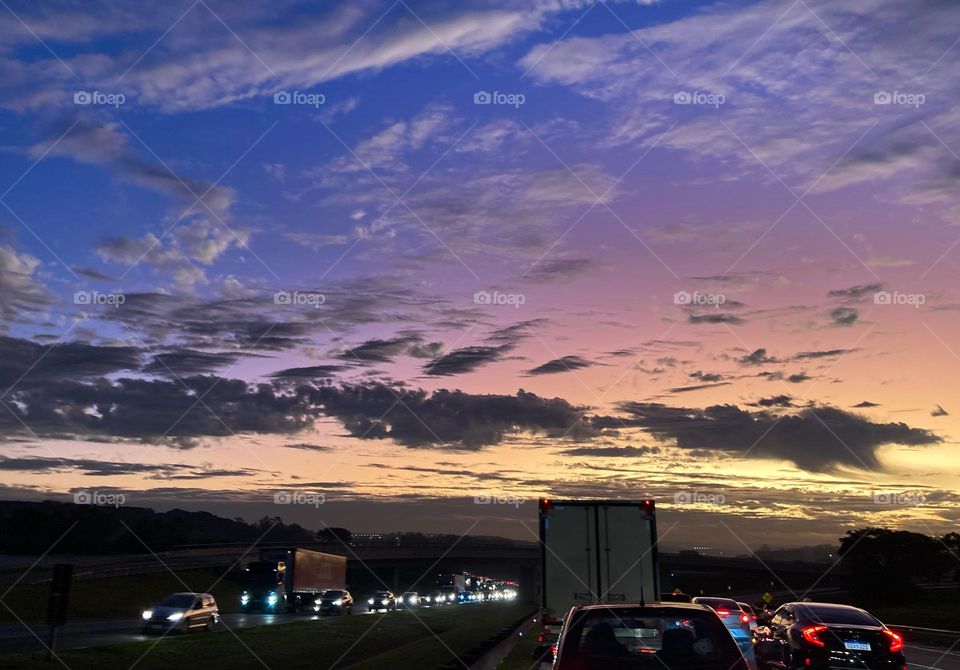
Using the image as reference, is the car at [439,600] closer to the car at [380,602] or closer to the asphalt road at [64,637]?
the car at [380,602]

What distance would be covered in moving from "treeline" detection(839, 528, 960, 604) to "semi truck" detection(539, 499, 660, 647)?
3889 inches

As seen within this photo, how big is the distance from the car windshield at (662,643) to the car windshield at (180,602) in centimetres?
3532

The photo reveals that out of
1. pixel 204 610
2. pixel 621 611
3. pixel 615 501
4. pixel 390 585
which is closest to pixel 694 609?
pixel 621 611

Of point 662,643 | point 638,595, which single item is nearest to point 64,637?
point 638,595

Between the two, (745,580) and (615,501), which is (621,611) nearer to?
(615,501)

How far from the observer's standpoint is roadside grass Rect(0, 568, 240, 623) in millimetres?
53625

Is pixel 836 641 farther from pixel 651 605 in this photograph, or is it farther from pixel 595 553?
pixel 651 605

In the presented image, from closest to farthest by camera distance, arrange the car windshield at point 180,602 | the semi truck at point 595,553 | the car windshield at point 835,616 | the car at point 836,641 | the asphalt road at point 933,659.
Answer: the car at point 836,641
the car windshield at point 835,616
the semi truck at point 595,553
the asphalt road at point 933,659
the car windshield at point 180,602

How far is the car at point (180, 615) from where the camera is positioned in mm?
39938

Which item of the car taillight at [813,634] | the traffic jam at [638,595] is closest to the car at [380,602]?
the traffic jam at [638,595]

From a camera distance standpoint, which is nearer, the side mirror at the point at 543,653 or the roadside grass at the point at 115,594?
the side mirror at the point at 543,653

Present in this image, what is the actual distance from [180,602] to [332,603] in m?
31.5

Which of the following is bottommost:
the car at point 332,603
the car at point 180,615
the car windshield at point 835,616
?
the car at point 332,603

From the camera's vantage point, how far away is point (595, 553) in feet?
71.8
